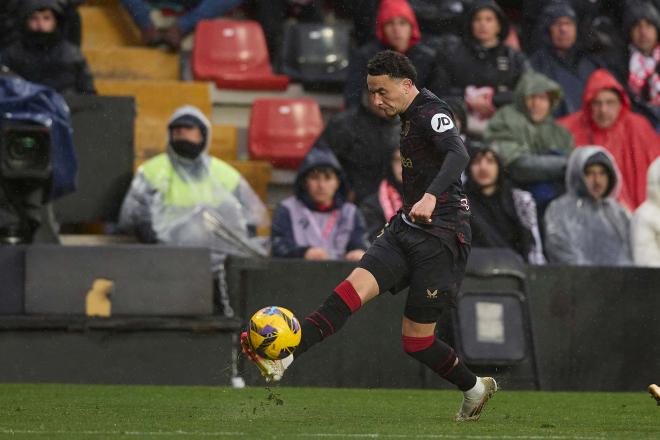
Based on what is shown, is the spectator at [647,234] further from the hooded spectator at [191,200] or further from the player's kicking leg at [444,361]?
the player's kicking leg at [444,361]

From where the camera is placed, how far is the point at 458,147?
7402mm

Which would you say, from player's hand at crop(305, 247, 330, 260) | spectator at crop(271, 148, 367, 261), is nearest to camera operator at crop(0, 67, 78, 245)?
spectator at crop(271, 148, 367, 261)

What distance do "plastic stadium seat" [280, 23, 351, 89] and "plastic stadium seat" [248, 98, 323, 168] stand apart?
641mm

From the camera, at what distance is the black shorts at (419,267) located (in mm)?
7535

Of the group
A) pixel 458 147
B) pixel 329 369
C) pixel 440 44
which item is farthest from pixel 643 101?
pixel 458 147

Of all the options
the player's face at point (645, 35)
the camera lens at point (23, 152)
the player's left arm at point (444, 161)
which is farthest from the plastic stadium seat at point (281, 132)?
the player's left arm at point (444, 161)

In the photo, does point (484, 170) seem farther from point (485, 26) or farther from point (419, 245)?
point (419, 245)

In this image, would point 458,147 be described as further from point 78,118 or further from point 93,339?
point 78,118

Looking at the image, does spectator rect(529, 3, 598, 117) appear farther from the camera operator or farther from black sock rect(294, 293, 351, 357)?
black sock rect(294, 293, 351, 357)

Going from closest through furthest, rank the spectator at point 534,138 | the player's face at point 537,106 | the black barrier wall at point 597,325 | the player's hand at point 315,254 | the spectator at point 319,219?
the player's hand at point 315,254 → the black barrier wall at point 597,325 → the spectator at point 319,219 → the spectator at point 534,138 → the player's face at point 537,106

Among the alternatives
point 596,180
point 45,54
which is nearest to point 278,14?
point 45,54

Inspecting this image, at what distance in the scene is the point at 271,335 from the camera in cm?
705

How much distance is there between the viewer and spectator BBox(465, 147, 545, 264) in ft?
Result: 39.2

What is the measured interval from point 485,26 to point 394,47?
2.87 ft
